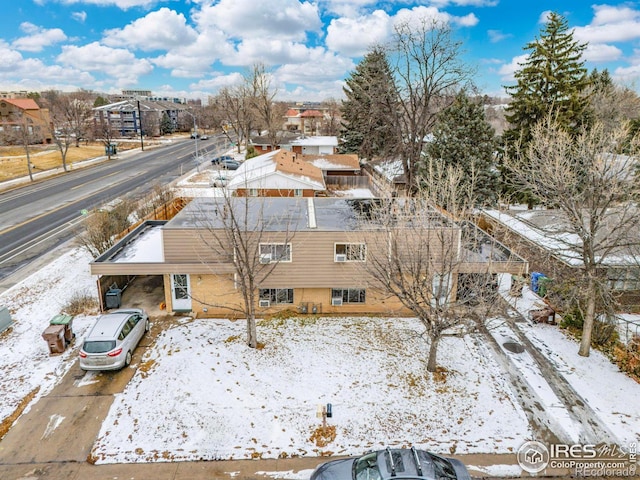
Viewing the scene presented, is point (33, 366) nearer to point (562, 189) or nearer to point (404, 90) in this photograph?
point (562, 189)

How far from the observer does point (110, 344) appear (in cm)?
1357

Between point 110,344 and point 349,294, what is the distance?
9.50 meters

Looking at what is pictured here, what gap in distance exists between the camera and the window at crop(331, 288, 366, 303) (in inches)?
714

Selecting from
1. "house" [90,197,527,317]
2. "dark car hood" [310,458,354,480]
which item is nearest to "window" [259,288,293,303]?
"house" [90,197,527,317]

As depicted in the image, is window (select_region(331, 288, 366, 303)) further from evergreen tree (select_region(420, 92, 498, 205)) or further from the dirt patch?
evergreen tree (select_region(420, 92, 498, 205))

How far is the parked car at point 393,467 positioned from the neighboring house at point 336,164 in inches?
1427

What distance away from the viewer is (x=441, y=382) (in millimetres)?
13539

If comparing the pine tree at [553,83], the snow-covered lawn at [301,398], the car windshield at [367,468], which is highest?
the pine tree at [553,83]

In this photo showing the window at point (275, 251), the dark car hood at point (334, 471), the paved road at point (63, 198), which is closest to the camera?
the dark car hood at point (334, 471)

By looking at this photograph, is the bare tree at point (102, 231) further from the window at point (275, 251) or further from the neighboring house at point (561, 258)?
the neighboring house at point (561, 258)

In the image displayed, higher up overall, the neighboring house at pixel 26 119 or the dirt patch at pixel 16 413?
the neighboring house at pixel 26 119

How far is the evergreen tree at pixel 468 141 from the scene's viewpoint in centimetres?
2888

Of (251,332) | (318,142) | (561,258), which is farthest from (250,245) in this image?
(318,142)

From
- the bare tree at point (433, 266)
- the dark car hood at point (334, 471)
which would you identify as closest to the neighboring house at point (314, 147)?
the bare tree at point (433, 266)
